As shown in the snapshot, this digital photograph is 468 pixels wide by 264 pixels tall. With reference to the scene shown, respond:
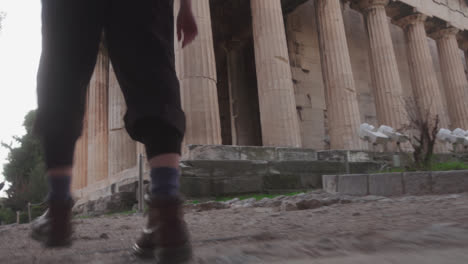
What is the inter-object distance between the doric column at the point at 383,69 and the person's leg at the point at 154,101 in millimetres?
14941

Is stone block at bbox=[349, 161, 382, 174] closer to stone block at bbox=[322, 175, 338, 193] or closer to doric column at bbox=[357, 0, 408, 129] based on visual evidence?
stone block at bbox=[322, 175, 338, 193]

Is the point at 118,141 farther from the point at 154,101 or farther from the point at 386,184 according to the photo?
the point at 154,101

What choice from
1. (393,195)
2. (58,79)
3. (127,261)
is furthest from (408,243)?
(393,195)

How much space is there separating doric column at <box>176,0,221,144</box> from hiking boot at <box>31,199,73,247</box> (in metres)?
7.60

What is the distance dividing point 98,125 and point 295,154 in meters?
8.74

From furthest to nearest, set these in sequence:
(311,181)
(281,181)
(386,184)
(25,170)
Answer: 1. (25,170)
2. (311,181)
3. (281,181)
4. (386,184)

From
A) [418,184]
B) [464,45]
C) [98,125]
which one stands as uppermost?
[464,45]

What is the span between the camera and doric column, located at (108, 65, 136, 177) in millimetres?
13117


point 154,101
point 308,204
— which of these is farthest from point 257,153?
point 154,101

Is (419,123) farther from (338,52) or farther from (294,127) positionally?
(338,52)

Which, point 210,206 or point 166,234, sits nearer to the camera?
point 166,234

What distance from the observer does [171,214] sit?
1444 mm

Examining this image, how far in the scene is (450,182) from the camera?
496cm

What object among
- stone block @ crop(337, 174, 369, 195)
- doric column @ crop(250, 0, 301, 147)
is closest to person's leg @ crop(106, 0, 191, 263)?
stone block @ crop(337, 174, 369, 195)
